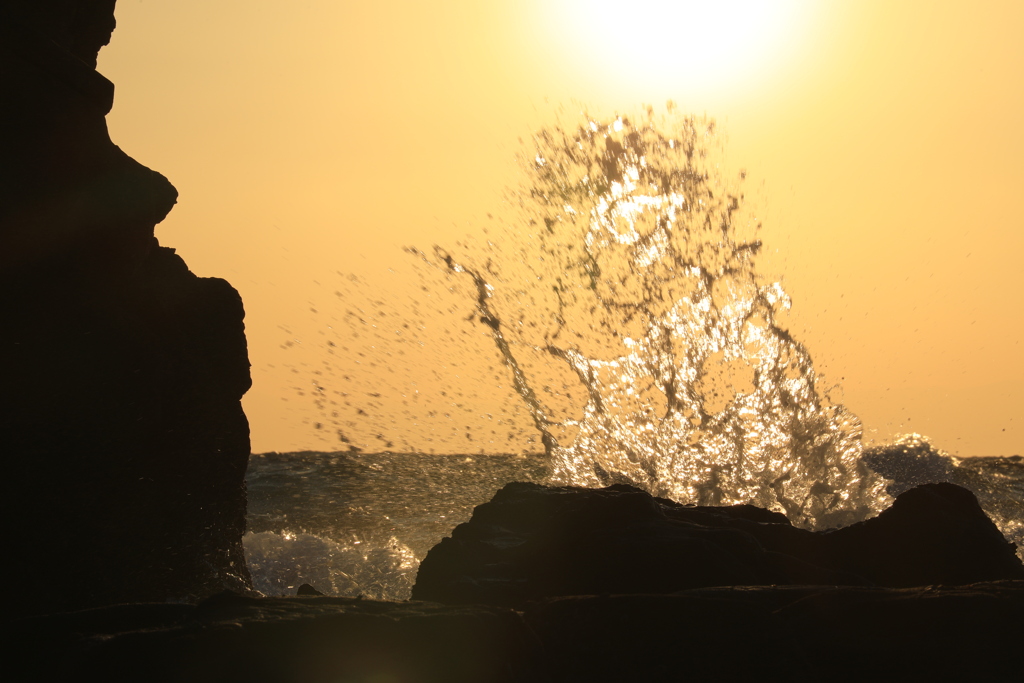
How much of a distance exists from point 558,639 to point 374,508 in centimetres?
1186

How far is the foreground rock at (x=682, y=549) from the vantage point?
5.19 metres

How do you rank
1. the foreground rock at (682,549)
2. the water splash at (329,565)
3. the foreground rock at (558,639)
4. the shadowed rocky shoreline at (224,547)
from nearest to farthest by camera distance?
the foreground rock at (558,639), the shadowed rocky shoreline at (224,547), the foreground rock at (682,549), the water splash at (329,565)

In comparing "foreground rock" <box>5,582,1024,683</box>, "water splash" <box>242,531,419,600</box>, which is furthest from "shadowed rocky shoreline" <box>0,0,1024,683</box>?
"water splash" <box>242,531,419,600</box>

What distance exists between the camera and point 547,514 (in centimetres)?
647

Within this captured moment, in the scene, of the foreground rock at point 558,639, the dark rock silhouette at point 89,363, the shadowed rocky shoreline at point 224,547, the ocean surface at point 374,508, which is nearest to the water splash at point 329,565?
the ocean surface at point 374,508

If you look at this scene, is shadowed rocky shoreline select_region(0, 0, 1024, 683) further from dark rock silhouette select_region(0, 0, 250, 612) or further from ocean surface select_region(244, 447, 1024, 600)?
ocean surface select_region(244, 447, 1024, 600)

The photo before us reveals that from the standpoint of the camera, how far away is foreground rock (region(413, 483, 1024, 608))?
519 cm

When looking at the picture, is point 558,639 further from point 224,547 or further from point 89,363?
point 89,363

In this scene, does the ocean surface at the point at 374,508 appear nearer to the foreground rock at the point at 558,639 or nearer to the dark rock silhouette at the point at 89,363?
the dark rock silhouette at the point at 89,363

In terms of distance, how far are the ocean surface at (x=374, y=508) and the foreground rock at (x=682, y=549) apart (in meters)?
2.48

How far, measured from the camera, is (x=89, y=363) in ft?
17.8

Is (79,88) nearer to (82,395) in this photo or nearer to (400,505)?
(82,395)

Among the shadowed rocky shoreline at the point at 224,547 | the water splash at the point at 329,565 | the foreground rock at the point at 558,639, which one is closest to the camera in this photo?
the foreground rock at the point at 558,639

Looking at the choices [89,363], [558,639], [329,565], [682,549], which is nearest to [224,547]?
[89,363]
